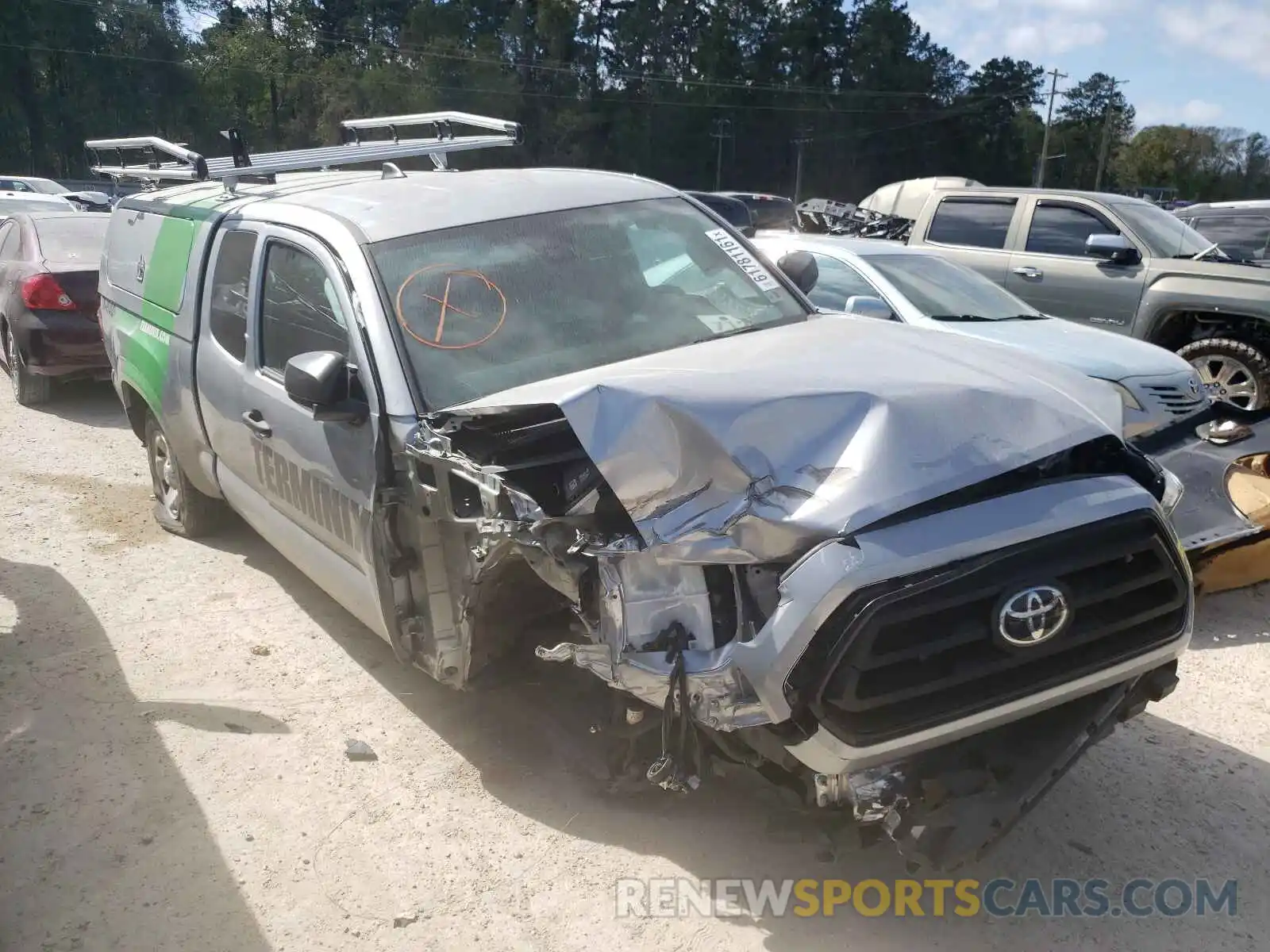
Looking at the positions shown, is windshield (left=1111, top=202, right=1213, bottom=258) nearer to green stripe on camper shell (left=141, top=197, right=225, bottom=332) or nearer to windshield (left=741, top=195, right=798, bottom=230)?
green stripe on camper shell (left=141, top=197, right=225, bottom=332)

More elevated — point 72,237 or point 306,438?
point 72,237

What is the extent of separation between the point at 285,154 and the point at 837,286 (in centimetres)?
371

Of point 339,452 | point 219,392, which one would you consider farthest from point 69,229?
point 339,452

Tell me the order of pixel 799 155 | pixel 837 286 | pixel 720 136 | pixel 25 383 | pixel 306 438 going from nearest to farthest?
pixel 306 438
pixel 837 286
pixel 25 383
pixel 720 136
pixel 799 155

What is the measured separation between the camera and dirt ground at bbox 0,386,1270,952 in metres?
2.79

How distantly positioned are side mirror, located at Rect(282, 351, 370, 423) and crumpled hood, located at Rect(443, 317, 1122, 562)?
24.3 inches

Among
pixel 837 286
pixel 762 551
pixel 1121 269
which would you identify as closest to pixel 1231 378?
pixel 1121 269

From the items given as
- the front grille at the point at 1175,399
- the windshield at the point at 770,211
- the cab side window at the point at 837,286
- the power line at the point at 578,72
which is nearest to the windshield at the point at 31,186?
the windshield at the point at 770,211

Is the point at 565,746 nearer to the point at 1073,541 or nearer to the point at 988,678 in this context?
the point at 988,678

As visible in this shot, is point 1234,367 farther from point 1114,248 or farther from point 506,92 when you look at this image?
point 506,92

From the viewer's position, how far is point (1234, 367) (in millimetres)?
7516

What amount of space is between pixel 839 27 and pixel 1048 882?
86.3m

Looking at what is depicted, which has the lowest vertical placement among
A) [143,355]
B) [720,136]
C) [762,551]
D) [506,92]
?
[143,355]

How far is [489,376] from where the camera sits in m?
3.26
